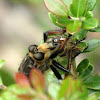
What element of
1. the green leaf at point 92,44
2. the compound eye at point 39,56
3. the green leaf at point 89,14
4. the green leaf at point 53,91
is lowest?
the compound eye at point 39,56

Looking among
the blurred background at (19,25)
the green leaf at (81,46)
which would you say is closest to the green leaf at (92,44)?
the green leaf at (81,46)

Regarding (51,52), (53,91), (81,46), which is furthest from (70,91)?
(51,52)

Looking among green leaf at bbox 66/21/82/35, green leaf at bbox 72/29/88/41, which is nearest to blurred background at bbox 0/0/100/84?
green leaf at bbox 72/29/88/41

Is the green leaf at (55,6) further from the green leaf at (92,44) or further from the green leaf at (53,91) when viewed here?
the green leaf at (53,91)

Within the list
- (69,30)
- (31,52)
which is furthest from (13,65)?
(69,30)

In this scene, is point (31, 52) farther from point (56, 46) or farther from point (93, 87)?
point (93, 87)

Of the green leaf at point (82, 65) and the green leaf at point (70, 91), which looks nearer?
the green leaf at point (70, 91)
